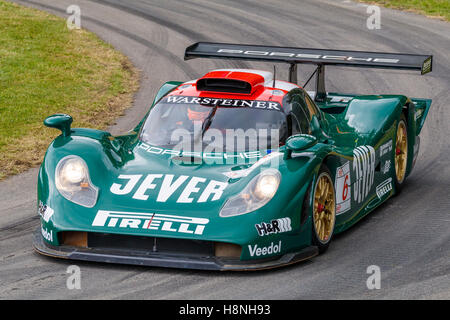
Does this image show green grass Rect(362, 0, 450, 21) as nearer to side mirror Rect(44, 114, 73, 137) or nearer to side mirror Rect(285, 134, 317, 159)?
side mirror Rect(285, 134, 317, 159)

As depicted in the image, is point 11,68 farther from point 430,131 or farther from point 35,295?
point 35,295

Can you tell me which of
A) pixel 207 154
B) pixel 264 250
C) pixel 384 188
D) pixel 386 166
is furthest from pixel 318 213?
pixel 386 166

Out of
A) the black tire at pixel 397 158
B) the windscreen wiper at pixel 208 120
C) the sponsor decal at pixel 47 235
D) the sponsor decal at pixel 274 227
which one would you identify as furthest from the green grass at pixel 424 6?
the sponsor decal at pixel 47 235

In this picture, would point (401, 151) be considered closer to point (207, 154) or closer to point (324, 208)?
point (324, 208)

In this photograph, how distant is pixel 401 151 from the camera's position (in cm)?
1002

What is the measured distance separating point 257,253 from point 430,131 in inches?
258

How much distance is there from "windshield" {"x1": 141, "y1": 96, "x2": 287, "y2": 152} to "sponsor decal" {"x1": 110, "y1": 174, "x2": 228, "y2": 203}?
0.75m

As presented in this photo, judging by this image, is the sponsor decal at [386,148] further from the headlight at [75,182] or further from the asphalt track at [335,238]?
the headlight at [75,182]

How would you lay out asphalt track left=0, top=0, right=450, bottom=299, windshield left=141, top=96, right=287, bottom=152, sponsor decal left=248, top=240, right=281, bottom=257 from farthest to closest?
1. windshield left=141, top=96, right=287, bottom=152
2. sponsor decal left=248, top=240, right=281, bottom=257
3. asphalt track left=0, top=0, right=450, bottom=299

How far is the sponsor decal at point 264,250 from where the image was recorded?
6.82 m

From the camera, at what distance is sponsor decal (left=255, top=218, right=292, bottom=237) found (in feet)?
22.6

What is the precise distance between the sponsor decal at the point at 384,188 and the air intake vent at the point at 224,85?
1766 millimetres

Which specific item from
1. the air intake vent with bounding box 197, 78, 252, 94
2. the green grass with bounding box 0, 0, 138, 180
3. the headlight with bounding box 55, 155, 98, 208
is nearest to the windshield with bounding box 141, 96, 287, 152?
the air intake vent with bounding box 197, 78, 252, 94

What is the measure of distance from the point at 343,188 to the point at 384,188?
55.2 inches
